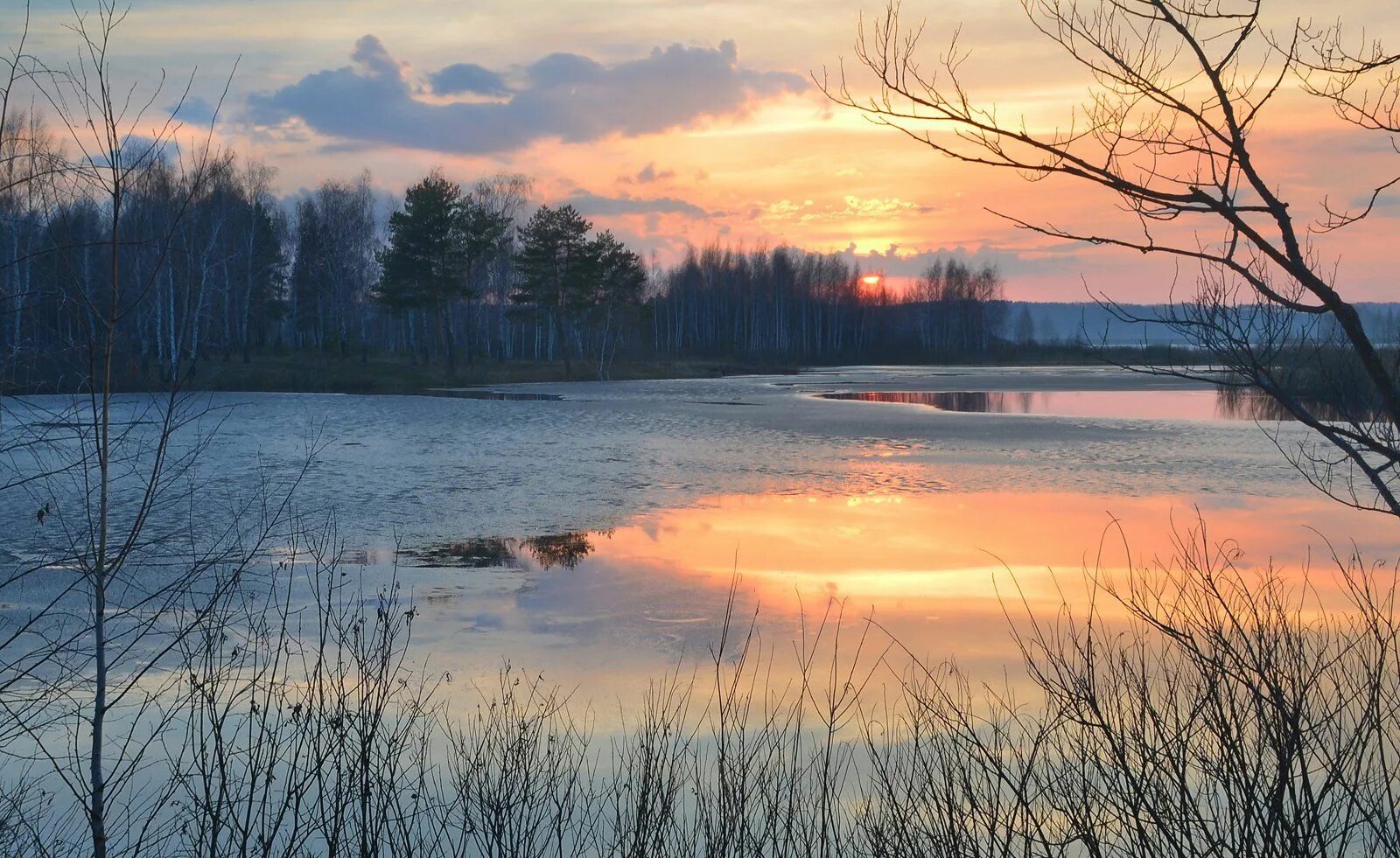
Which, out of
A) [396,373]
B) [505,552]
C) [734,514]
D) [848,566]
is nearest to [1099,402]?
[734,514]

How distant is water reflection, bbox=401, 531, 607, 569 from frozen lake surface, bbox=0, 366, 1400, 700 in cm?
5

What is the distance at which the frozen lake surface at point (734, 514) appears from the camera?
9148 mm

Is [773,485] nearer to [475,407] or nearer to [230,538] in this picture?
[230,538]

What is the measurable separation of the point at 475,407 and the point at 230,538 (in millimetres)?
20390

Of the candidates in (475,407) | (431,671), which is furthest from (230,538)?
(475,407)

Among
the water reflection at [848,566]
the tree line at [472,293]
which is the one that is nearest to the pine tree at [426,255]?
the tree line at [472,293]

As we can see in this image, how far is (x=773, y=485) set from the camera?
16.8 metres

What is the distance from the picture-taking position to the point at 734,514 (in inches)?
565

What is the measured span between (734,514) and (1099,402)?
74.8 feet

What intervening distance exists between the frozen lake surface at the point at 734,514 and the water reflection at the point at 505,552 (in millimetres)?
49

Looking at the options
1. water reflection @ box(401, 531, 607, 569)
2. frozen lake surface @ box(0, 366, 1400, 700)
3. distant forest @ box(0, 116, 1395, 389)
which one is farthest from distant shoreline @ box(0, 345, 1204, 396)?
water reflection @ box(401, 531, 607, 569)

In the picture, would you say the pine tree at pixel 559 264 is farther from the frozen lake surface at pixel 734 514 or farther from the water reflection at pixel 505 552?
the water reflection at pixel 505 552

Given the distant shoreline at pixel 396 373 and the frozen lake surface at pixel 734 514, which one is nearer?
the frozen lake surface at pixel 734 514

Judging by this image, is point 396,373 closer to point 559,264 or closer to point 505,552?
point 559,264
